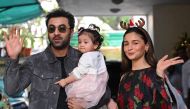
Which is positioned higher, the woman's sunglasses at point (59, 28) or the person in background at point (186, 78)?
the woman's sunglasses at point (59, 28)

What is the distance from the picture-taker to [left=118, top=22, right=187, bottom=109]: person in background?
2.72 m

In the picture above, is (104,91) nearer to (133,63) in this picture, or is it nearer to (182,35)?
(133,63)

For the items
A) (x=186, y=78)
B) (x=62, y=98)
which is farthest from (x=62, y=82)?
(x=186, y=78)

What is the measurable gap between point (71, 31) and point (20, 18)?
801cm

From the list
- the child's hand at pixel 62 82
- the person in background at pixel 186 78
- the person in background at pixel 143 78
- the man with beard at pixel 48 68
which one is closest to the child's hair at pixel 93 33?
the man with beard at pixel 48 68

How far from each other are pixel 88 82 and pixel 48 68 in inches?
13.3

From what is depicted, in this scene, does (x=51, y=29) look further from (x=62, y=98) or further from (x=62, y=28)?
(x=62, y=98)

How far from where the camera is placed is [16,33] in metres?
2.88

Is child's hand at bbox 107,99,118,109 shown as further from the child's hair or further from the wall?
the wall

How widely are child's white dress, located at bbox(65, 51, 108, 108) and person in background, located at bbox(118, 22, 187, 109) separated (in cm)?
18

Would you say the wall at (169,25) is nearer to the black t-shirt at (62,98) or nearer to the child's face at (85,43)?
the child's face at (85,43)

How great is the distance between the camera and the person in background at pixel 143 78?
107 inches

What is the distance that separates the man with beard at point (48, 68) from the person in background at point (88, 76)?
7cm

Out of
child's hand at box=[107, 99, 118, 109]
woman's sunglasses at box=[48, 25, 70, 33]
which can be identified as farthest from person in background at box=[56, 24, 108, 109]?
woman's sunglasses at box=[48, 25, 70, 33]
